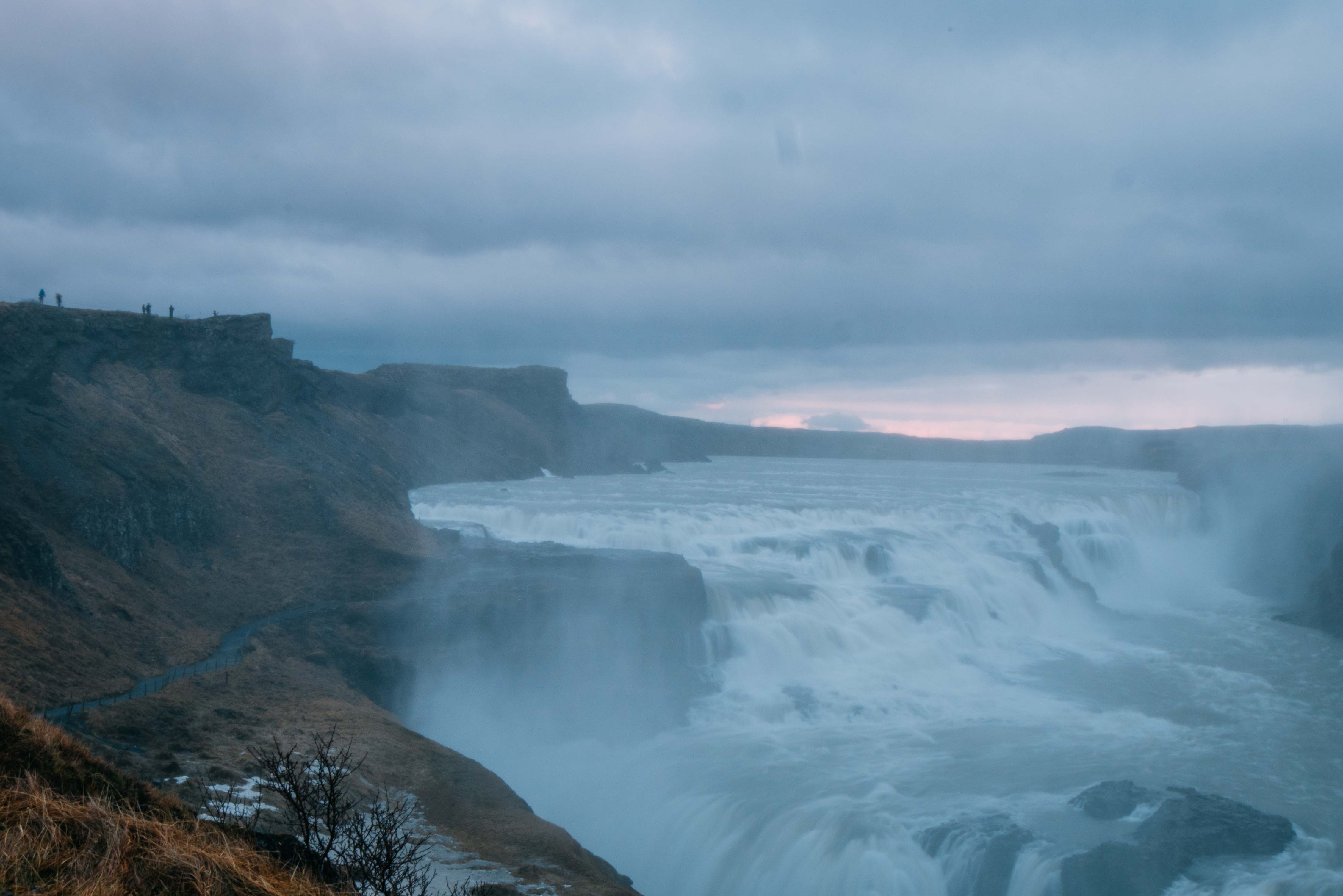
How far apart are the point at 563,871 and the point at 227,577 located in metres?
16.8

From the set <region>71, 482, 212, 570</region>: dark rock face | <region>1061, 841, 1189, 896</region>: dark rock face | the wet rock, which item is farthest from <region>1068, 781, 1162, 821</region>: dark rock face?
<region>71, 482, 212, 570</region>: dark rock face

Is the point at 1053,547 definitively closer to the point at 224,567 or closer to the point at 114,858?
the point at 224,567

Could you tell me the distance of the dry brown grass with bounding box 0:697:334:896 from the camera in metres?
4.82

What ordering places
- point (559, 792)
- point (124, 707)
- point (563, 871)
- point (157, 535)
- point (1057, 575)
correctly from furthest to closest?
point (1057, 575)
point (157, 535)
point (559, 792)
point (124, 707)
point (563, 871)

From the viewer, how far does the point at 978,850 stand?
45.1 ft

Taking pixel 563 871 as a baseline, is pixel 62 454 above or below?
above

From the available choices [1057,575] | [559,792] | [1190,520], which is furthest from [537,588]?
[1190,520]

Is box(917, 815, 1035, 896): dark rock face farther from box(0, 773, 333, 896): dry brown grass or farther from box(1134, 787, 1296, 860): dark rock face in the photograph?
box(0, 773, 333, 896): dry brown grass

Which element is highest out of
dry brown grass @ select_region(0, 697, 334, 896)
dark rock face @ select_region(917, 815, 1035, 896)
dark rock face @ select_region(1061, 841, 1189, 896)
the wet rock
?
dry brown grass @ select_region(0, 697, 334, 896)

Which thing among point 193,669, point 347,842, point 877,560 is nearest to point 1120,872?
point 347,842

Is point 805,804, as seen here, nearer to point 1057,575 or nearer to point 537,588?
point 537,588

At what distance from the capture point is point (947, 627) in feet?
92.4

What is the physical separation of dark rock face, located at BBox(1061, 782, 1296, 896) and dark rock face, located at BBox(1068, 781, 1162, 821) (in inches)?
21.9

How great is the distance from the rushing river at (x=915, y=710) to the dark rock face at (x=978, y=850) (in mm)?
84
